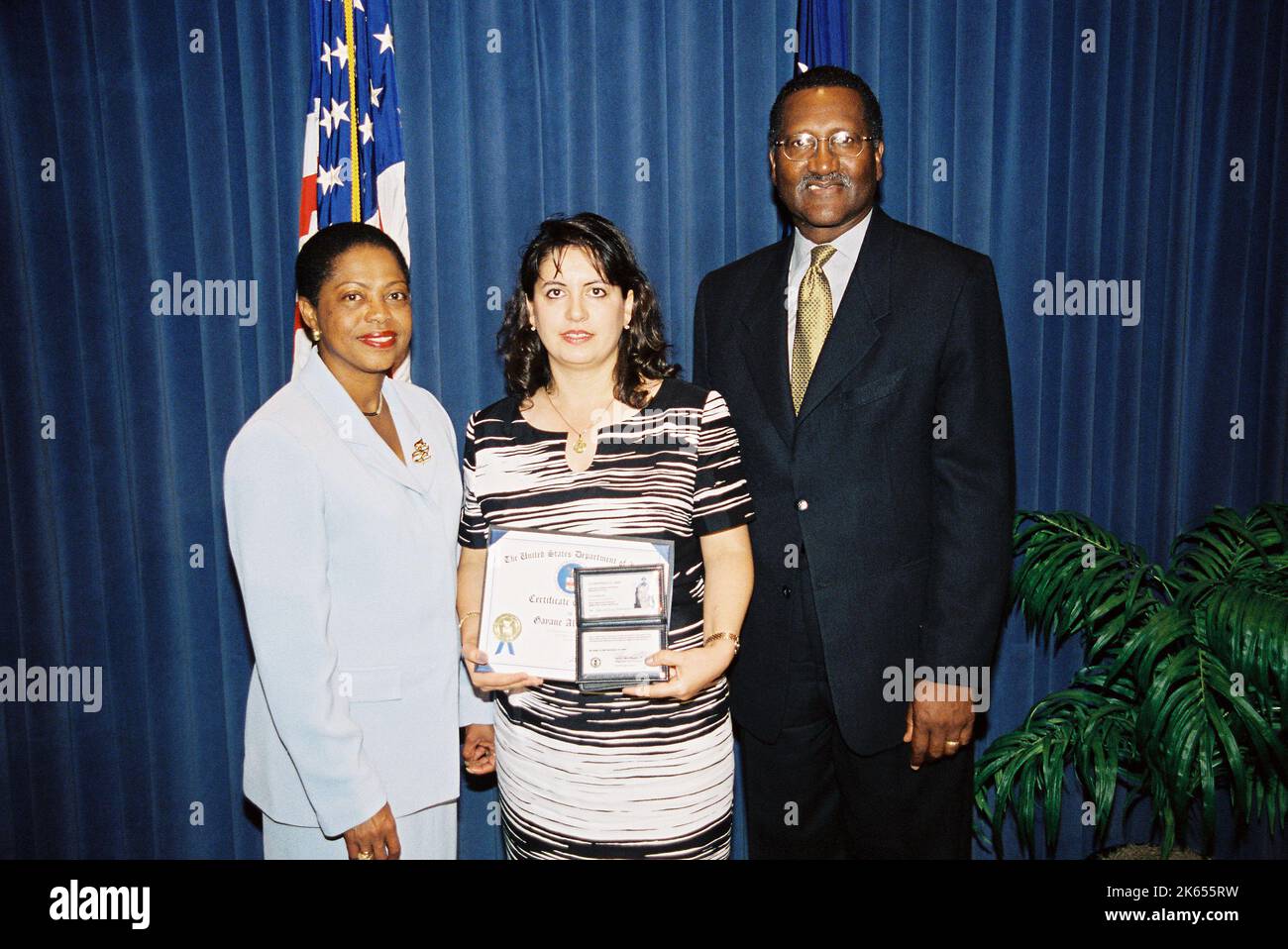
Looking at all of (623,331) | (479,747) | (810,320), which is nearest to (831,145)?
(810,320)

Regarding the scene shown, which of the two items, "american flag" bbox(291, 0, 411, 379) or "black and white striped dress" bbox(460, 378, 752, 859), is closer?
"black and white striped dress" bbox(460, 378, 752, 859)

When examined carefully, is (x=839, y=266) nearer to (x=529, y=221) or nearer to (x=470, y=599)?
(x=470, y=599)

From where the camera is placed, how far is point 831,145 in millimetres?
1973

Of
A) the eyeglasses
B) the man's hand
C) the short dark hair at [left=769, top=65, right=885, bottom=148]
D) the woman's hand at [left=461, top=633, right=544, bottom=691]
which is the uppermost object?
the short dark hair at [left=769, top=65, right=885, bottom=148]

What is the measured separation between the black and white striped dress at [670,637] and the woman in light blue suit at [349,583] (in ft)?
0.60

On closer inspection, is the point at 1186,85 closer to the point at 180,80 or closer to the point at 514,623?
the point at 514,623

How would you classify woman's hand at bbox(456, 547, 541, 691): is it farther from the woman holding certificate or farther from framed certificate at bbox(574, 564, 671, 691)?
framed certificate at bbox(574, 564, 671, 691)

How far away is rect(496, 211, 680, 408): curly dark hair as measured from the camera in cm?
182

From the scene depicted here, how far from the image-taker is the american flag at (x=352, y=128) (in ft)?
8.73

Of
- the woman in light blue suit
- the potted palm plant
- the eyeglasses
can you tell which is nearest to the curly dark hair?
the woman in light blue suit

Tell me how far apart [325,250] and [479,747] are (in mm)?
1291

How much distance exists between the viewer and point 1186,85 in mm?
2926
